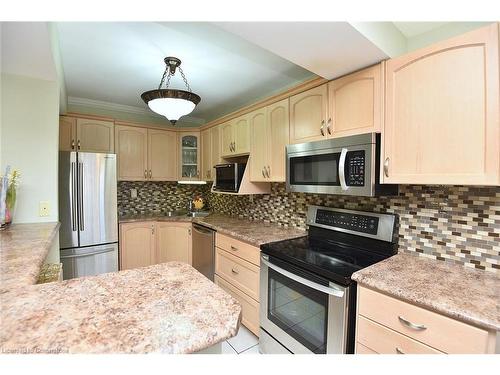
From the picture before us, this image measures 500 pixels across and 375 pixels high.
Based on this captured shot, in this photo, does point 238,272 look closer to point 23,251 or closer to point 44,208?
point 23,251

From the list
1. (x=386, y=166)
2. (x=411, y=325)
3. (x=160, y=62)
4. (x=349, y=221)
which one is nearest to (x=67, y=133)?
(x=160, y=62)

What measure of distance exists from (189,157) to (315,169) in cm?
221

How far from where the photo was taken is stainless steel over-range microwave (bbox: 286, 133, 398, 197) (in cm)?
144

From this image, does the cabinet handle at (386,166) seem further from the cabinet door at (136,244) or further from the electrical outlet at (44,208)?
the cabinet door at (136,244)

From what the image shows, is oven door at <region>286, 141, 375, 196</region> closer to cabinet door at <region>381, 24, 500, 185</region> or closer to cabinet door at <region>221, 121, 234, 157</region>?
cabinet door at <region>381, 24, 500, 185</region>

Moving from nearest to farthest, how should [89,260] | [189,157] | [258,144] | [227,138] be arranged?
[258,144], [89,260], [227,138], [189,157]

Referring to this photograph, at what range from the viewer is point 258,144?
236cm

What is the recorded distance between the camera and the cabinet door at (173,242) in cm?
300

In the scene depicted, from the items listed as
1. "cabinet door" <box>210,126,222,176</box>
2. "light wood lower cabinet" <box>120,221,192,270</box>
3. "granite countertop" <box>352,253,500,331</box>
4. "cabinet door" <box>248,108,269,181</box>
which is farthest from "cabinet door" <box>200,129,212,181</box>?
"granite countertop" <box>352,253,500,331</box>

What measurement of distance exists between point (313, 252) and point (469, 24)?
5.38ft

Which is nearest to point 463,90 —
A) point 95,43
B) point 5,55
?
point 95,43

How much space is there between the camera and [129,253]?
2.94 m

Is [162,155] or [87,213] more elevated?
[162,155]

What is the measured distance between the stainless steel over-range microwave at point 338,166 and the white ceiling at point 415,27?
27.8 inches
